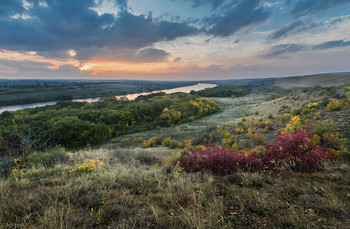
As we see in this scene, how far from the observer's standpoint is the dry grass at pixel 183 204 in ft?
7.61

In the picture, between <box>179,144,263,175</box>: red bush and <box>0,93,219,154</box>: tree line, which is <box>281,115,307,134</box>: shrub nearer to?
<box>179,144,263,175</box>: red bush

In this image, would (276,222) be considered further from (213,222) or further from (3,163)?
(3,163)

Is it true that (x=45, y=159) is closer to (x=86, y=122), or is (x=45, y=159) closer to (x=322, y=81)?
(x=86, y=122)

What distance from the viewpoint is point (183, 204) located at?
2.88 m

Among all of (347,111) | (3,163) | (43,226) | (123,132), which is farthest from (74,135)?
(347,111)

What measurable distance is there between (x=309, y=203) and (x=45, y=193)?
17.8 feet

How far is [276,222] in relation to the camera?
2.25 m

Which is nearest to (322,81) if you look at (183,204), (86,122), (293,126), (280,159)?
(293,126)

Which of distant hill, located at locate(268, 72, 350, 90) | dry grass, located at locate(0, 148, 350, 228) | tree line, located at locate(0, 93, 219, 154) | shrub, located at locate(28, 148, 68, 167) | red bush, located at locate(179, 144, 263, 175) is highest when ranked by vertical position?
distant hill, located at locate(268, 72, 350, 90)

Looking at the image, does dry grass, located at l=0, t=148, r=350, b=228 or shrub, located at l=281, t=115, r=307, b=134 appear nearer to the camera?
dry grass, located at l=0, t=148, r=350, b=228

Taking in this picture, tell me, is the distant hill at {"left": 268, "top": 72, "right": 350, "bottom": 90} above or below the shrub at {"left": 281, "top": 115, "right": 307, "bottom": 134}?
above

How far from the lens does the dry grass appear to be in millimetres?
2318

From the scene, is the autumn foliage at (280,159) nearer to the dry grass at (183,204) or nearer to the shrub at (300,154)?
the shrub at (300,154)

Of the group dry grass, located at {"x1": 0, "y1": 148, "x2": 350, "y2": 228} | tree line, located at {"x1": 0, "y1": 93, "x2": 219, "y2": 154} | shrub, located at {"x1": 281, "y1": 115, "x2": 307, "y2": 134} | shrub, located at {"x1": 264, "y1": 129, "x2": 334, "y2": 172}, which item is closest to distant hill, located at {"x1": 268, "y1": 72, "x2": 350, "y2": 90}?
tree line, located at {"x1": 0, "y1": 93, "x2": 219, "y2": 154}
